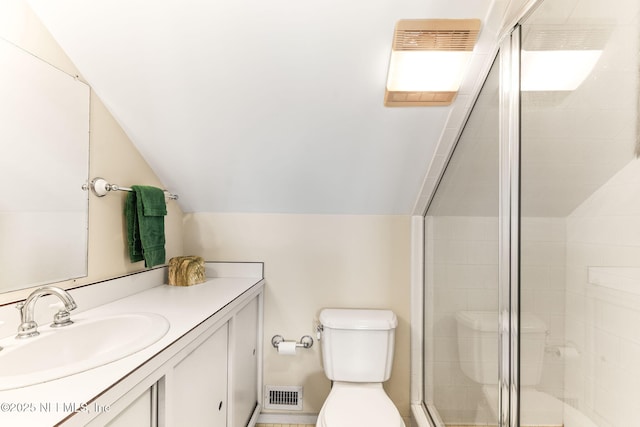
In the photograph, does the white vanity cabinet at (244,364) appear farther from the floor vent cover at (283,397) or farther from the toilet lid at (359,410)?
the toilet lid at (359,410)

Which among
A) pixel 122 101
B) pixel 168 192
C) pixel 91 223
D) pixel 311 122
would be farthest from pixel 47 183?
pixel 311 122

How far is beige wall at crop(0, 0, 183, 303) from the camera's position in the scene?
1074 millimetres

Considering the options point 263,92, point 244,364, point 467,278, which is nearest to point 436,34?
point 263,92

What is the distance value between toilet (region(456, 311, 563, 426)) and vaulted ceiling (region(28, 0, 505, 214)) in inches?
29.7

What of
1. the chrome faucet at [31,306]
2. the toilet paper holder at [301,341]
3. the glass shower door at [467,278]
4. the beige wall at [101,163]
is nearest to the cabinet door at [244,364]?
the toilet paper holder at [301,341]

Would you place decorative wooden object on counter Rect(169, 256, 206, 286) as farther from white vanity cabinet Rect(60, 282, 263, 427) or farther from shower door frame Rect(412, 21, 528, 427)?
shower door frame Rect(412, 21, 528, 427)

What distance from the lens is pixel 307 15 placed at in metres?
1.12

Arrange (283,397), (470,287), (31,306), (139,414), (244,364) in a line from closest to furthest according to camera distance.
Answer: (139,414)
(31,306)
(470,287)
(244,364)
(283,397)

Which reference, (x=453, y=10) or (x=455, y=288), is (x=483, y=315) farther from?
(x=453, y=10)

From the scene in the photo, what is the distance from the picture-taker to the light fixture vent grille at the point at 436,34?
3.66ft

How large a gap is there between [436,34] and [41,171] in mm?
1436

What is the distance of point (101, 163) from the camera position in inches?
54.9

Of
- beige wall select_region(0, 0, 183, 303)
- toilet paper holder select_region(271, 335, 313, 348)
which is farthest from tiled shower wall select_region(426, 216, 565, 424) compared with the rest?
beige wall select_region(0, 0, 183, 303)

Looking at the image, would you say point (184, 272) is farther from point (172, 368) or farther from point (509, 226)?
point (509, 226)
